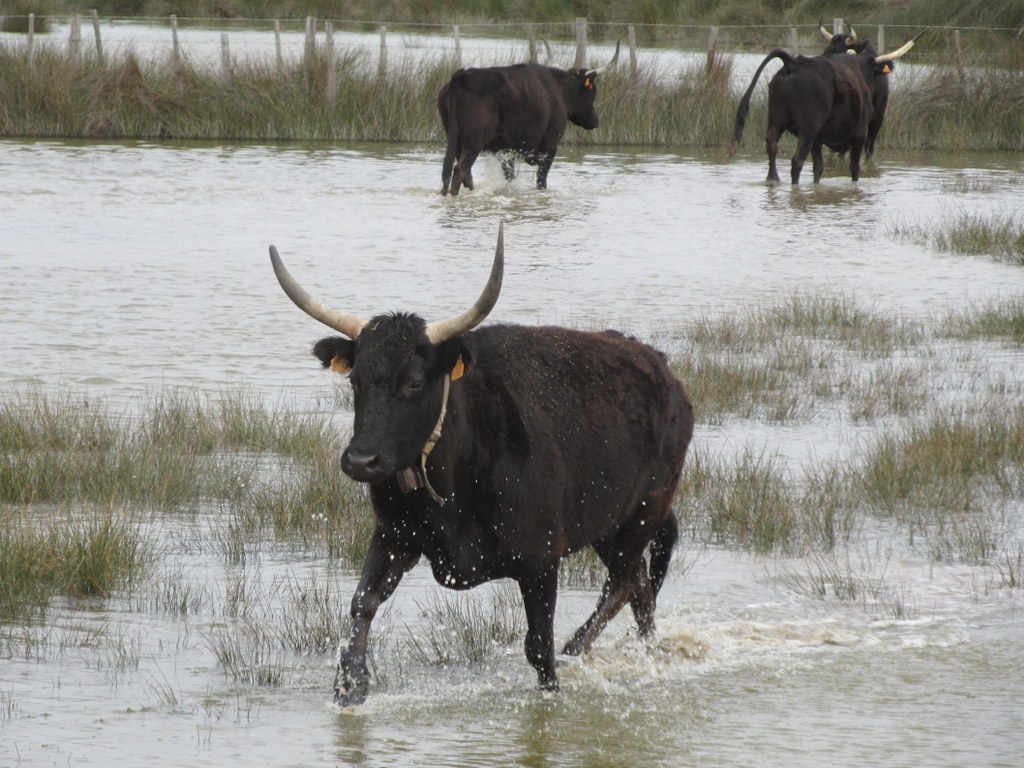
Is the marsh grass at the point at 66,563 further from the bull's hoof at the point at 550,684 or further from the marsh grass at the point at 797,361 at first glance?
the marsh grass at the point at 797,361

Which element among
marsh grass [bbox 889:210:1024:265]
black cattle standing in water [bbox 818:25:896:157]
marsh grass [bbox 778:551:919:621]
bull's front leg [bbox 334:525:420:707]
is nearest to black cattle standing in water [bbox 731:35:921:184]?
black cattle standing in water [bbox 818:25:896:157]

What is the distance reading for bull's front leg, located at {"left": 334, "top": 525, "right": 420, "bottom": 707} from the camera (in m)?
4.79

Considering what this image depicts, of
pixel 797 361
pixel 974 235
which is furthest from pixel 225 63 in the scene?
pixel 797 361

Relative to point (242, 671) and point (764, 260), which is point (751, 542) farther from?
point (764, 260)

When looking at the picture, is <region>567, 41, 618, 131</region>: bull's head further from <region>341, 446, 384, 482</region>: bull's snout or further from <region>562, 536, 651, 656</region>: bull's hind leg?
<region>341, 446, 384, 482</region>: bull's snout

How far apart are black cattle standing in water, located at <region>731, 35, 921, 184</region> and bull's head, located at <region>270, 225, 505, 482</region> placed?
15.2m

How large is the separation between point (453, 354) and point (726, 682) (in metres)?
1.52

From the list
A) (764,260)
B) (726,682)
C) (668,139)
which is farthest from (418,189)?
(726,682)

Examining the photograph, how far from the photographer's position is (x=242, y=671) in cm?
496

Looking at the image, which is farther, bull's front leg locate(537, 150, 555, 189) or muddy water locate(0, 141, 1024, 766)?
bull's front leg locate(537, 150, 555, 189)

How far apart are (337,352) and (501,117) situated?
47.0 feet

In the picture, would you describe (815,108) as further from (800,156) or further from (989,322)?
(989,322)

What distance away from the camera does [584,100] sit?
21.1m

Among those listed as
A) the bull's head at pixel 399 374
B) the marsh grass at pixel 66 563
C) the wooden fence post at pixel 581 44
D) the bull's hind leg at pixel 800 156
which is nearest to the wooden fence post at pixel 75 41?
the wooden fence post at pixel 581 44
